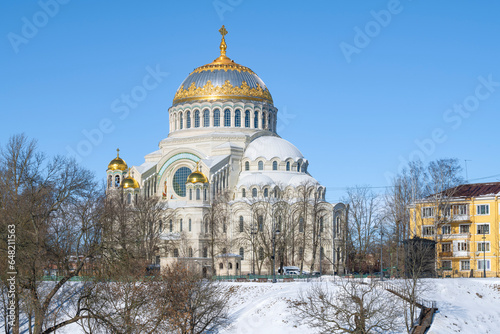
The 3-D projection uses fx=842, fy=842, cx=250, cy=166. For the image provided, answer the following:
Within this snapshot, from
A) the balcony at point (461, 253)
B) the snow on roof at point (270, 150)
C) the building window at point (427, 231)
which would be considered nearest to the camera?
the balcony at point (461, 253)

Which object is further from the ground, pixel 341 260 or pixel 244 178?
pixel 244 178

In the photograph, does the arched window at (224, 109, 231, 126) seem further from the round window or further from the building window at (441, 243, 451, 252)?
the building window at (441, 243, 451, 252)

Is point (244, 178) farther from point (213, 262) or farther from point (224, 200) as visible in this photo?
point (213, 262)

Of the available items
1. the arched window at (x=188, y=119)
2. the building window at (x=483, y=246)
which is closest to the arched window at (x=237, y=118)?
the arched window at (x=188, y=119)

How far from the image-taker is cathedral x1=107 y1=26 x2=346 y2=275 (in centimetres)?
6700

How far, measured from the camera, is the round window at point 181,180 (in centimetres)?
7675

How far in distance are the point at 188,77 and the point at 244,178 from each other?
14059 mm

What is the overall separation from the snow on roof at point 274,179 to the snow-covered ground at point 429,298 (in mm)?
29424

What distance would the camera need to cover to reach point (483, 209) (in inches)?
2160

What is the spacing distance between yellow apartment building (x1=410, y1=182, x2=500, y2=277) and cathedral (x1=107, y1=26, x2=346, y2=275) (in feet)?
34.2

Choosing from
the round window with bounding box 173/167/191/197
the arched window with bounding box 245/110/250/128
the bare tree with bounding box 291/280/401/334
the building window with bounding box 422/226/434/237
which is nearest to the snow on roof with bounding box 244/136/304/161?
the arched window with bounding box 245/110/250/128

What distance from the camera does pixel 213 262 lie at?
63.7m

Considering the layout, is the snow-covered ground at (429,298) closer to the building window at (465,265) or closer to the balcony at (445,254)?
the building window at (465,265)

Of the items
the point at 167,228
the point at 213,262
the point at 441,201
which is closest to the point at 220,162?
the point at 167,228
